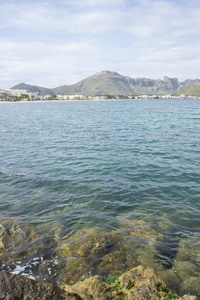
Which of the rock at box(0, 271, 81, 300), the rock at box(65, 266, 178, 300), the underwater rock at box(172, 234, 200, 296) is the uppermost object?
the rock at box(0, 271, 81, 300)

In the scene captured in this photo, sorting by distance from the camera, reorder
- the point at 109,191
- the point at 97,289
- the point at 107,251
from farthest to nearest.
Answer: the point at 109,191 < the point at 107,251 < the point at 97,289

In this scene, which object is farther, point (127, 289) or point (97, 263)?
point (97, 263)

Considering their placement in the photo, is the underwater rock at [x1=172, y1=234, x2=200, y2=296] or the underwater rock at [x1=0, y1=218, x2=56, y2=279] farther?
the underwater rock at [x1=0, y1=218, x2=56, y2=279]

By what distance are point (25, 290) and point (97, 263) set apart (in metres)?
4.27

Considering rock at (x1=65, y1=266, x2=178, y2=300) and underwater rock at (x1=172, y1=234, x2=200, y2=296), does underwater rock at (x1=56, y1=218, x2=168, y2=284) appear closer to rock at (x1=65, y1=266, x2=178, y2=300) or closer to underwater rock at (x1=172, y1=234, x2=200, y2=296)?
underwater rock at (x1=172, y1=234, x2=200, y2=296)

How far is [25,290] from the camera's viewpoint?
476cm

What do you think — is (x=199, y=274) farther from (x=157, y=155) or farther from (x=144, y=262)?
(x=157, y=155)

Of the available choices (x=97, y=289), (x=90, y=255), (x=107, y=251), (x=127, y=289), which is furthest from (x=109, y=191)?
(x=97, y=289)

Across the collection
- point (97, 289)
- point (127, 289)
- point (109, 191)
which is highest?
point (97, 289)

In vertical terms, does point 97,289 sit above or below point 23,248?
above

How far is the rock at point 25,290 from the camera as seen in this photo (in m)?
4.63

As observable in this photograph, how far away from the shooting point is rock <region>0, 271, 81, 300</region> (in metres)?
4.63

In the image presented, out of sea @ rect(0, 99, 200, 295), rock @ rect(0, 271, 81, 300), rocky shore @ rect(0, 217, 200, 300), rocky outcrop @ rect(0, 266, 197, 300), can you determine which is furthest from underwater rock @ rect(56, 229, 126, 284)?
rock @ rect(0, 271, 81, 300)

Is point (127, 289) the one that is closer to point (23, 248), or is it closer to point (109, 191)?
point (23, 248)
